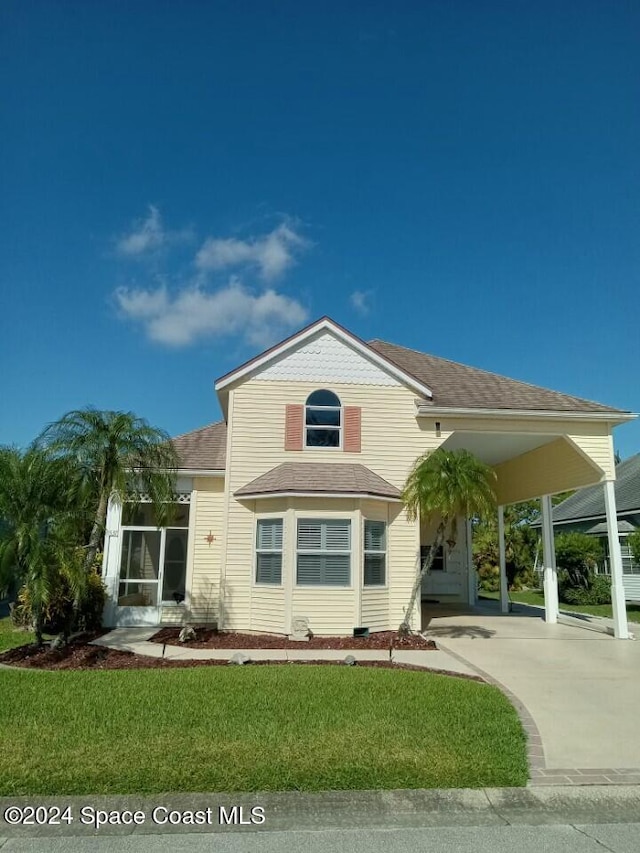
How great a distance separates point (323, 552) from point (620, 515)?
18013mm

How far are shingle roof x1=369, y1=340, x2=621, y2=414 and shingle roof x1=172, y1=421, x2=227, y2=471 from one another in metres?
4.95

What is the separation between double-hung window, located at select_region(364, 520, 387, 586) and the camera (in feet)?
43.8

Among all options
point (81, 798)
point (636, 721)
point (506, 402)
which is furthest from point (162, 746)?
point (506, 402)

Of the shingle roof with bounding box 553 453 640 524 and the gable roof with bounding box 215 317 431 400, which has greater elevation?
the gable roof with bounding box 215 317 431 400

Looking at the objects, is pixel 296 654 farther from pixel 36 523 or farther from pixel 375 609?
pixel 36 523

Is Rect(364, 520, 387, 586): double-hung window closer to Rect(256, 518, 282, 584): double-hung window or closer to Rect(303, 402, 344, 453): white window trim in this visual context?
Rect(256, 518, 282, 584): double-hung window

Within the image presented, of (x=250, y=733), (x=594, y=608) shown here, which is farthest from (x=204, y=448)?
(x=594, y=608)

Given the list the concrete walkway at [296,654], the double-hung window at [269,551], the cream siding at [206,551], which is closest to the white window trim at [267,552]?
the double-hung window at [269,551]

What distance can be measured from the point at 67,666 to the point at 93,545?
2.18 metres

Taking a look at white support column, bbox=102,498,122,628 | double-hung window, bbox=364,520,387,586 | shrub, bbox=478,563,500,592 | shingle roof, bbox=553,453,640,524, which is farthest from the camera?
shrub, bbox=478,563,500,592

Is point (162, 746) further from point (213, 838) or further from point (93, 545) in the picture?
point (93, 545)

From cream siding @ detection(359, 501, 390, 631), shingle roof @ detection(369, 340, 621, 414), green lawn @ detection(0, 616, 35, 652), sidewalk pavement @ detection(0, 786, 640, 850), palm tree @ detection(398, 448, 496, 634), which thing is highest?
shingle roof @ detection(369, 340, 621, 414)

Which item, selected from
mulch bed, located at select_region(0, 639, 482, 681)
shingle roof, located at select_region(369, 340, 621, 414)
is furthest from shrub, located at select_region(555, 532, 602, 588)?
mulch bed, located at select_region(0, 639, 482, 681)

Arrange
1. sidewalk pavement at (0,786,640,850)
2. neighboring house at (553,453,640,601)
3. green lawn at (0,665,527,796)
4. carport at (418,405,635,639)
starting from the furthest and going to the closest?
neighboring house at (553,453,640,601) < carport at (418,405,635,639) < green lawn at (0,665,527,796) < sidewalk pavement at (0,786,640,850)
